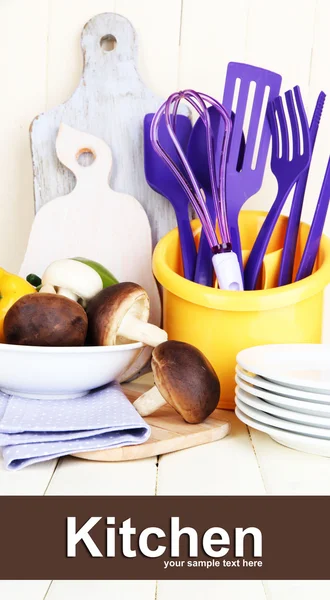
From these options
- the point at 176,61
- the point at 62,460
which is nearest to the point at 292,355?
the point at 62,460

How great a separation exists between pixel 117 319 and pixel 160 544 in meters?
0.34

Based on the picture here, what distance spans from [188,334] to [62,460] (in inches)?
10.3

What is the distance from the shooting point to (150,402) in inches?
31.7

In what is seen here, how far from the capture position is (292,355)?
2.79 feet

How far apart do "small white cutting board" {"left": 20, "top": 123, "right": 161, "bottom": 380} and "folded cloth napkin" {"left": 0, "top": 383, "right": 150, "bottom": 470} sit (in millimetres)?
309

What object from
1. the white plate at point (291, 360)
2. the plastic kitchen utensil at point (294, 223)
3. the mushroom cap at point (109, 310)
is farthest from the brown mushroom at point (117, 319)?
the plastic kitchen utensil at point (294, 223)

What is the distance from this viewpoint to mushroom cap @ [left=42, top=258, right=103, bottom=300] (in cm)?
86

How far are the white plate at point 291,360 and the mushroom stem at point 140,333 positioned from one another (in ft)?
0.31

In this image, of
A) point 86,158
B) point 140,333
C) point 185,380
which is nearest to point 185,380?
point 185,380

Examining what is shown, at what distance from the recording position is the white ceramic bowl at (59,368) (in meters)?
0.78

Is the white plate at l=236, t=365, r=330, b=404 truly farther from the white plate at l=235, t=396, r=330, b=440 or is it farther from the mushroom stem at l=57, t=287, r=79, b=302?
the mushroom stem at l=57, t=287, r=79, b=302
